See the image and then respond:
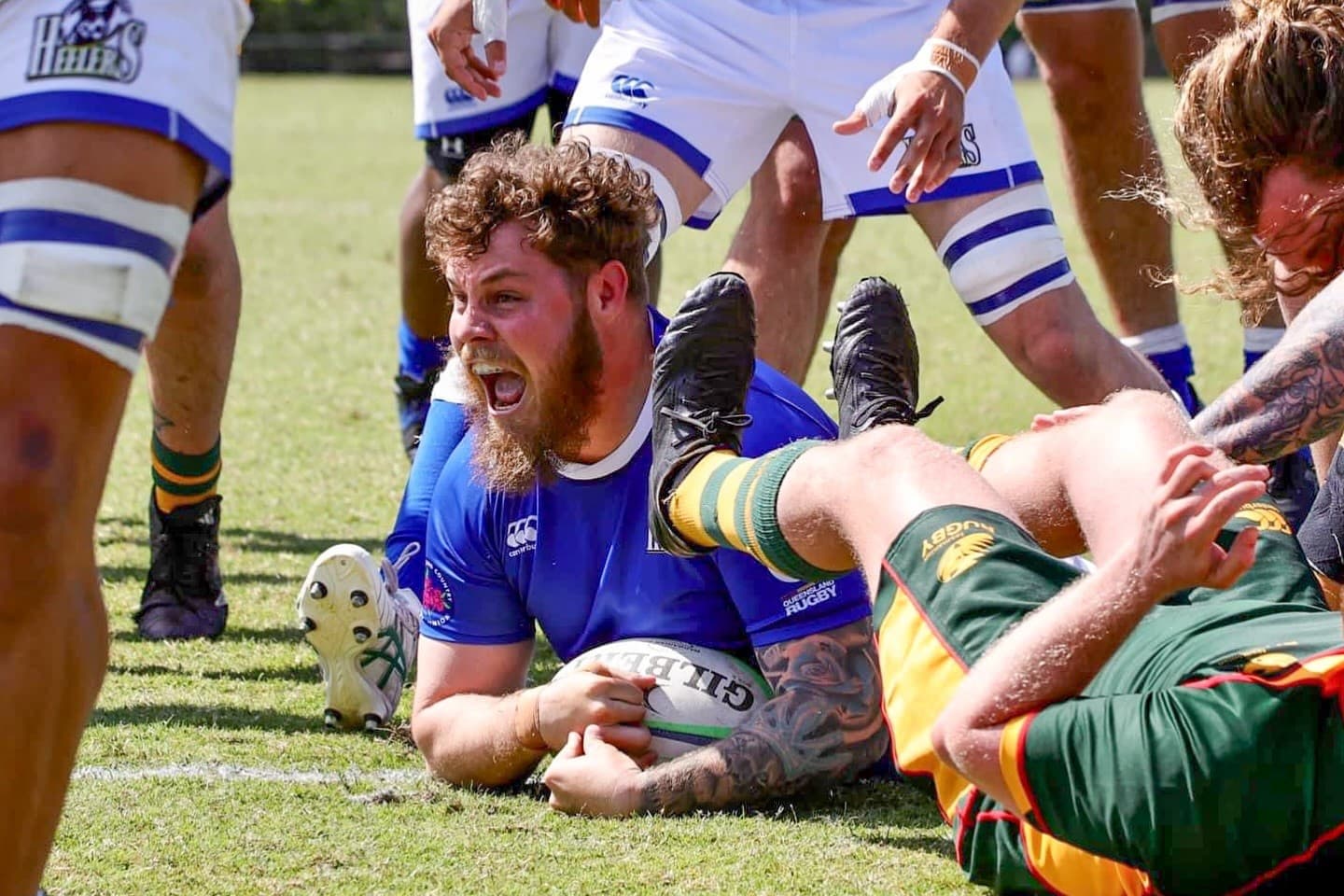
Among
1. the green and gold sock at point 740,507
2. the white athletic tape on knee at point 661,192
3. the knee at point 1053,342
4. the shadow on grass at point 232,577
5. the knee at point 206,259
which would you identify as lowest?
the shadow on grass at point 232,577

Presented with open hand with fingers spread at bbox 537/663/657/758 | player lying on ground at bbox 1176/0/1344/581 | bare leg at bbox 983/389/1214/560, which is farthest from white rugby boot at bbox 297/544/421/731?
player lying on ground at bbox 1176/0/1344/581

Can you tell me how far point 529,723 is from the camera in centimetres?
342

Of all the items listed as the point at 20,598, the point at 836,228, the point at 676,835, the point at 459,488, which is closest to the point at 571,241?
the point at 459,488

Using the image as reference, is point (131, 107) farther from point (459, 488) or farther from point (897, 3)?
point (897, 3)

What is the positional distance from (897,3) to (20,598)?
2.71 m

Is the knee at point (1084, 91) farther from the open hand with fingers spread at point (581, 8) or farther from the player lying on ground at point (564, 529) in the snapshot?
the player lying on ground at point (564, 529)

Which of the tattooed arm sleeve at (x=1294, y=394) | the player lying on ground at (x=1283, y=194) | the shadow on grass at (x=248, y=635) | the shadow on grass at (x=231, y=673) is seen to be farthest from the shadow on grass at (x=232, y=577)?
the tattooed arm sleeve at (x=1294, y=394)

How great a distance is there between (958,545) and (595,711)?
0.99 m

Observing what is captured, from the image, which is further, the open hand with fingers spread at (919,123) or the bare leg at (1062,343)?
the bare leg at (1062,343)

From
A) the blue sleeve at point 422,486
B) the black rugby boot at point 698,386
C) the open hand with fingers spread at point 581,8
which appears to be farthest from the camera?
the open hand with fingers spread at point 581,8

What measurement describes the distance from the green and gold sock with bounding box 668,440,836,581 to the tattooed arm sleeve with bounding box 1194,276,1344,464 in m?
0.65

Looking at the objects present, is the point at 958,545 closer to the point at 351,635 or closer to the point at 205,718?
the point at 351,635

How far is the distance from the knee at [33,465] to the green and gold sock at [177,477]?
2552mm

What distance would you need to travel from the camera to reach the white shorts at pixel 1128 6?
18.6ft
